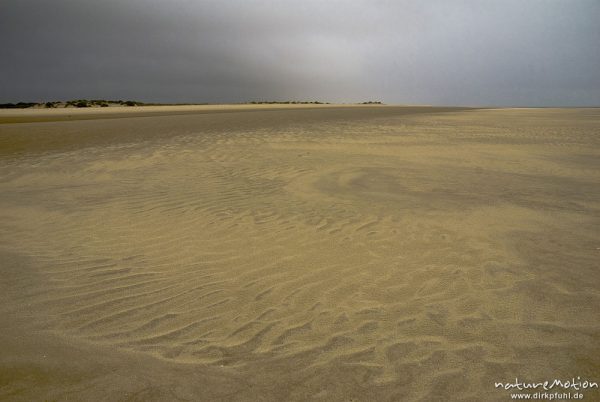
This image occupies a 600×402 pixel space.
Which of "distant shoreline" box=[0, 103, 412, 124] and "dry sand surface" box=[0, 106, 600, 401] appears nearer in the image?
"dry sand surface" box=[0, 106, 600, 401]

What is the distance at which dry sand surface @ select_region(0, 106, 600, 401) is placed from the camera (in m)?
2.72

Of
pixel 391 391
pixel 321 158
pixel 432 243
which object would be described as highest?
pixel 321 158

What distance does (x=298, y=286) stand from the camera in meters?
4.00

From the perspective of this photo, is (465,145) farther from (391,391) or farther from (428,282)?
(391,391)

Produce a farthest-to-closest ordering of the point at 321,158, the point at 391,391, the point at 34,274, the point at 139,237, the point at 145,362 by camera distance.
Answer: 1. the point at 321,158
2. the point at 139,237
3. the point at 34,274
4. the point at 145,362
5. the point at 391,391

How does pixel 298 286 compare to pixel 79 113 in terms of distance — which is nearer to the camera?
pixel 298 286

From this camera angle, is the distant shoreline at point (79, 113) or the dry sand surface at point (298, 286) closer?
the dry sand surface at point (298, 286)

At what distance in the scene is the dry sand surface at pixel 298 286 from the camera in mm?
2723

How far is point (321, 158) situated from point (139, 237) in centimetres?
684

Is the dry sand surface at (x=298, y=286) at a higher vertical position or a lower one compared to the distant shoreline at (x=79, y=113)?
lower

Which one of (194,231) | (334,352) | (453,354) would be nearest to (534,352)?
(453,354)

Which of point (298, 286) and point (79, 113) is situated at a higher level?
point (79, 113)

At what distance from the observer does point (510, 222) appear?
5.73 metres

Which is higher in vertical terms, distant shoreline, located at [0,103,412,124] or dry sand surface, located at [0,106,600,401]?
distant shoreline, located at [0,103,412,124]
